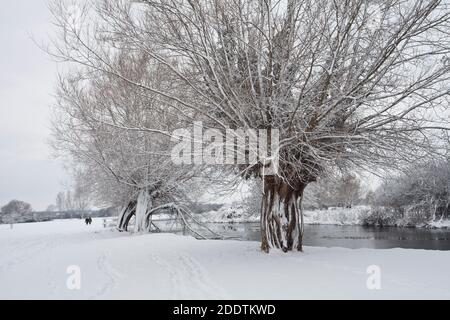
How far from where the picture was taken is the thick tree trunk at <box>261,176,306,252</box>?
386 inches

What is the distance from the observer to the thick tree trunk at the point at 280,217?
32.2 ft

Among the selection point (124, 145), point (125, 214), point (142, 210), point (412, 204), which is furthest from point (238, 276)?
point (412, 204)

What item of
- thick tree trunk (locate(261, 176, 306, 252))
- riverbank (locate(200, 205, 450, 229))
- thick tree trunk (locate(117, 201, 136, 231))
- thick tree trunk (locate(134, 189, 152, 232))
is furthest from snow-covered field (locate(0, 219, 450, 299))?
riverbank (locate(200, 205, 450, 229))

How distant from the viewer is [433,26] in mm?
7348

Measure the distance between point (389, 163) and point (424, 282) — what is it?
165 inches

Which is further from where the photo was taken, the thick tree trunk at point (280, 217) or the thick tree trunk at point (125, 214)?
the thick tree trunk at point (125, 214)

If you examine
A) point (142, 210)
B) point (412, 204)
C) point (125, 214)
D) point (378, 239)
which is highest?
point (412, 204)

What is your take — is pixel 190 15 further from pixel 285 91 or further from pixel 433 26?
pixel 433 26

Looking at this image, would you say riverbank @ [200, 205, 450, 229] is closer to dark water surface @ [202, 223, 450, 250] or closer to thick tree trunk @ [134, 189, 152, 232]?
dark water surface @ [202, 223, 450, 250]

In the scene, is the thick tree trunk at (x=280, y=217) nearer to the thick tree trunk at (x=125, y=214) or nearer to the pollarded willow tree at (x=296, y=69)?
the pollarded willow tree at (x=296, y=69)

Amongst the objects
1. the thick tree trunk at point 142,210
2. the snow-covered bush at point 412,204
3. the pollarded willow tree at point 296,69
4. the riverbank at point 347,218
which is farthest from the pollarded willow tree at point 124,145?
the snow-covered bush at point 412,204

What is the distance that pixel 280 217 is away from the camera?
9852mm

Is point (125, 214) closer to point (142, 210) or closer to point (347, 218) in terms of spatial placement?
point (142, 210)
